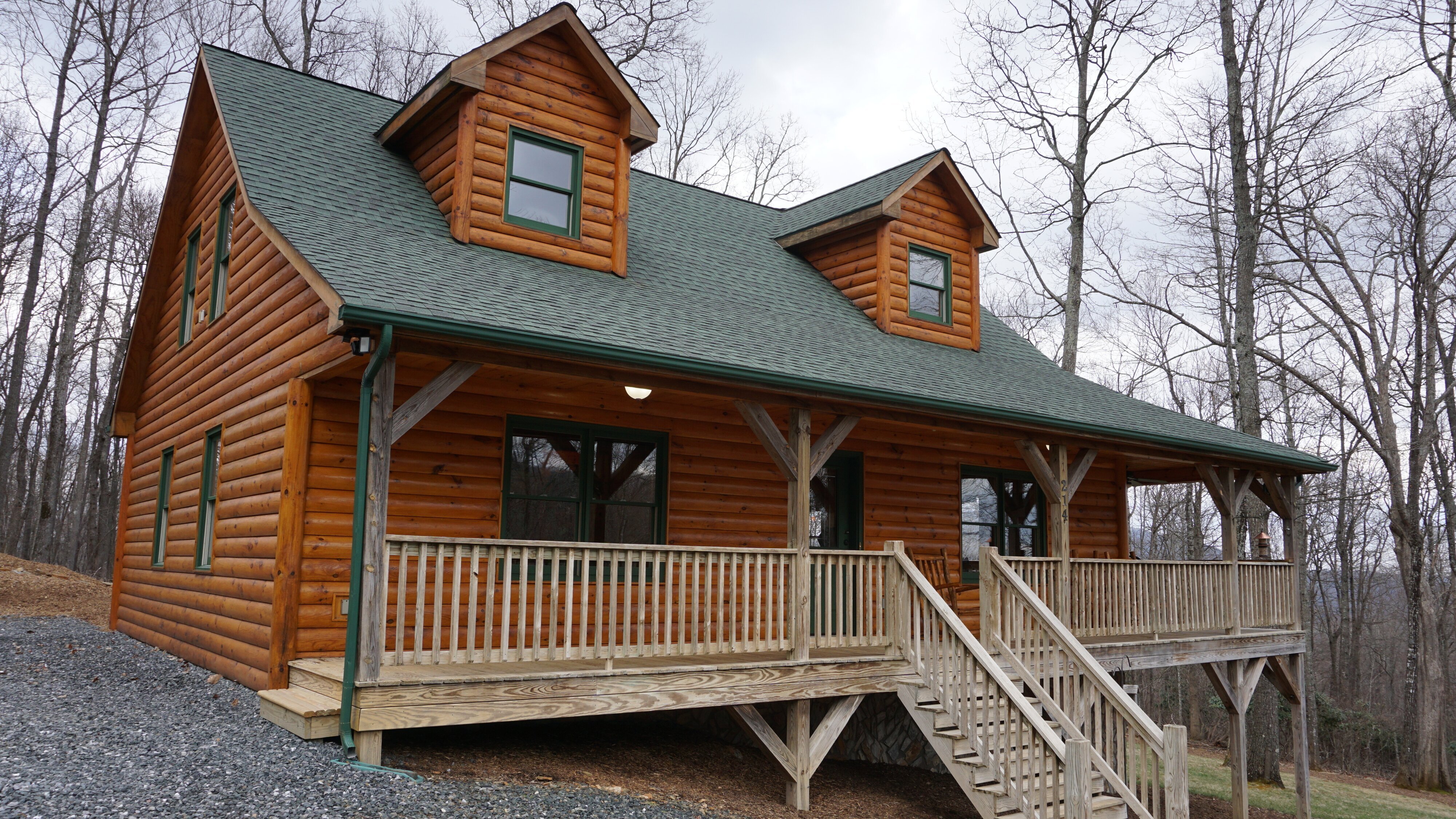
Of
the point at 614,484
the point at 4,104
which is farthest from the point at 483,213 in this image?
the point at 4,104

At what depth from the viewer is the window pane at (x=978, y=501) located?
13547mm

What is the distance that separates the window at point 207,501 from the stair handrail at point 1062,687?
26.0ft

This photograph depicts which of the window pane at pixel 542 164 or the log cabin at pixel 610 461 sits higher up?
the window pane at pixel 542 164

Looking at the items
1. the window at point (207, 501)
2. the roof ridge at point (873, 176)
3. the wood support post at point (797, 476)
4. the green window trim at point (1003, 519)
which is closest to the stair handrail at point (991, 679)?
the wood support post at point (797, 476)

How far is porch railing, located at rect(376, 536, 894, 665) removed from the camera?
6910 millimetres

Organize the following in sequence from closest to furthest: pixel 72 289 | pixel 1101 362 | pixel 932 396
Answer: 1. pixel 932 396
2. pixel 72 289
3. pixel 1101 362

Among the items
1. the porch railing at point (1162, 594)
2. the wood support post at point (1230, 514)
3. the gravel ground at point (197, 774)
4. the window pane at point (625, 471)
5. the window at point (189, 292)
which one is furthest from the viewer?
the wood support post at point (1230, 514)

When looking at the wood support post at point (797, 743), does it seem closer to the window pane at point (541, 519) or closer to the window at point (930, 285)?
the window pane at point (541, 519)

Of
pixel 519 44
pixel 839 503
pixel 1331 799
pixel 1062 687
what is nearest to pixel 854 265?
pixel 839 503

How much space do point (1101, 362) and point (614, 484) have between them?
28878 mm

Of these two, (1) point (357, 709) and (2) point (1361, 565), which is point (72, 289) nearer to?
(1) point (357, 709)

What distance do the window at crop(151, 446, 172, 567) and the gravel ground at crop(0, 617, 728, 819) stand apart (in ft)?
11.0

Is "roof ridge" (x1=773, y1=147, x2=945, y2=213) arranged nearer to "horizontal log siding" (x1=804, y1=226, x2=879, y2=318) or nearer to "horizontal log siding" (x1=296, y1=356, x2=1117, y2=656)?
"horizontal log siding" (x1=804, y1=226, x2=879, y2=318)

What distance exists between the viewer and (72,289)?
71.9ft
